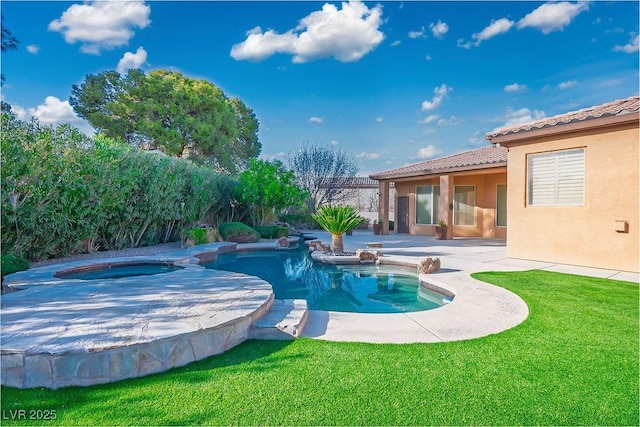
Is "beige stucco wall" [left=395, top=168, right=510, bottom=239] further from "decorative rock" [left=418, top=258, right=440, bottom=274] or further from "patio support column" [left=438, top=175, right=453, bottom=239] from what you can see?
"decorative rock" [left=418, top=258, right=440, bottom=274]

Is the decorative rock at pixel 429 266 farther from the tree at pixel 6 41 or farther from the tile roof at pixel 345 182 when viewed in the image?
the tile roof at pixel 345 182

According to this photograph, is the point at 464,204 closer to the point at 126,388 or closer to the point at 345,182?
the point at 345,182

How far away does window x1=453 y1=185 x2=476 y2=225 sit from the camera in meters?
19.5

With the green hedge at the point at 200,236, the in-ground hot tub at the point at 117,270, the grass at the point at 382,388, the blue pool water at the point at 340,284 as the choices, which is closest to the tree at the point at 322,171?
the green hedge at the point at 200,236

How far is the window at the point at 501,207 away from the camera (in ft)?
60.0

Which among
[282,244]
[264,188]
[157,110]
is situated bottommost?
[282,244]

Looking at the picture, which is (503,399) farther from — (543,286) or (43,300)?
(43,300)

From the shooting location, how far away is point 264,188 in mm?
18516

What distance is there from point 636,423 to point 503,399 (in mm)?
937

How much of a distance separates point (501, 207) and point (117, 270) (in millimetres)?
17910

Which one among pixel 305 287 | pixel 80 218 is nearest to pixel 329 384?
pixel 305 287

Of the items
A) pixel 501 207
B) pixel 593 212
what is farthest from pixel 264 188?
pixel 593 212

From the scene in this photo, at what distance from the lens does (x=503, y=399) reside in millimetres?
3008

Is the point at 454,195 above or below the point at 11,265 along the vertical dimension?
above
